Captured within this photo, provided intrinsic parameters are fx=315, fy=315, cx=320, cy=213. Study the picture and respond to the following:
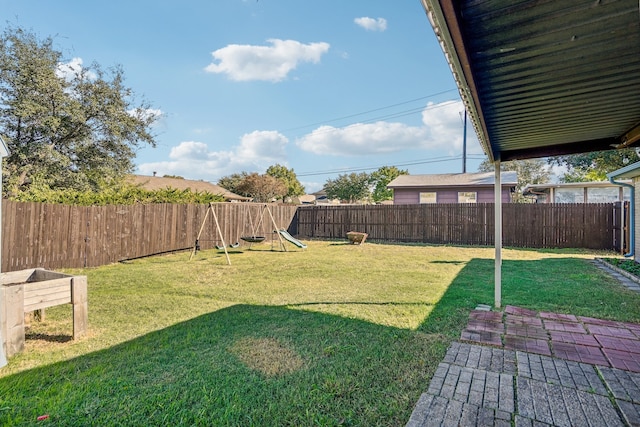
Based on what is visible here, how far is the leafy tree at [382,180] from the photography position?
34.7 meters

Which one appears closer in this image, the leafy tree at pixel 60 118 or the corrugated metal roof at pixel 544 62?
the corrugated metal roof at pixel 544 62

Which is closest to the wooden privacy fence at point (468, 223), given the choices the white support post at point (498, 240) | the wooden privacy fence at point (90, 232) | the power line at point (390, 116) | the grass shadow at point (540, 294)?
the grass shadow at point (540, 294)

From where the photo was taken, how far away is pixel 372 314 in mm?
3658

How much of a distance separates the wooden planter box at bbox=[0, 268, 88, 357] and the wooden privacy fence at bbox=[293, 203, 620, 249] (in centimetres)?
1165

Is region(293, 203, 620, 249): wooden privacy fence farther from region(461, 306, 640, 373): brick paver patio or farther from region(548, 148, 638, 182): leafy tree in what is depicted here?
region(461, 306, 640, 373): brick paver patio

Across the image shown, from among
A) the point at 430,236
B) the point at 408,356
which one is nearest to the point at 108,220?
the point at 408,356

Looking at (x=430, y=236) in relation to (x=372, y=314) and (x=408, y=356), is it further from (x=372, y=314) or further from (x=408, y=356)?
(x=408, y=356)

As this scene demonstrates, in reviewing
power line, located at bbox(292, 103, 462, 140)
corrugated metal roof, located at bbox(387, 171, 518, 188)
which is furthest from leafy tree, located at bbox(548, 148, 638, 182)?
power line, located at bbox(292, 103, 462, 140)

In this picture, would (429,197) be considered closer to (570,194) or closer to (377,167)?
(570,194)

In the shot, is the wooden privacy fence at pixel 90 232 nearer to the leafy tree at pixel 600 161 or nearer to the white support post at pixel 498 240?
the white support post at pixel 498 240

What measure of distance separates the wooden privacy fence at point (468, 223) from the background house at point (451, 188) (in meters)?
3.33

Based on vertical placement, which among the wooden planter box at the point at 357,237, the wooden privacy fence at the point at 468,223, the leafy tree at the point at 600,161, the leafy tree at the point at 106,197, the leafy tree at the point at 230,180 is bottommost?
the wooden planter box at the point at 357,237

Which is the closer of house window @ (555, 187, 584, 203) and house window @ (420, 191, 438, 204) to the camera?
house window @ (555, 187, 584, 203)

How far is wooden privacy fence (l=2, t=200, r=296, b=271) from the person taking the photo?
6367mm
